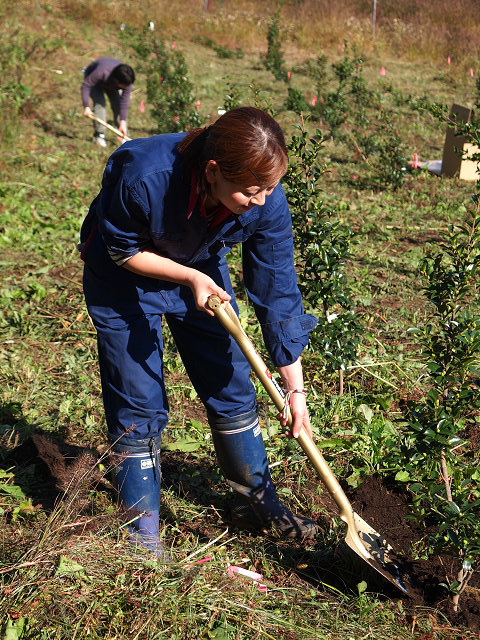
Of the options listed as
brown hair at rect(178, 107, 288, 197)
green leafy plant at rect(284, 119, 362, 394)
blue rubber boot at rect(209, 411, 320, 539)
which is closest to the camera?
brown hair at rect(178, 107, 288, 197)

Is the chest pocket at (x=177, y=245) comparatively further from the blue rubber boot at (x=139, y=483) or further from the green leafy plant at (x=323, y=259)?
the green leafy plant at (x=323, y=259)

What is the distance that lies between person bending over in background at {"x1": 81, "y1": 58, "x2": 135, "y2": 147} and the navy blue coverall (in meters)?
6.47

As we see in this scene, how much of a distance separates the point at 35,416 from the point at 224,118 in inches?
83.5

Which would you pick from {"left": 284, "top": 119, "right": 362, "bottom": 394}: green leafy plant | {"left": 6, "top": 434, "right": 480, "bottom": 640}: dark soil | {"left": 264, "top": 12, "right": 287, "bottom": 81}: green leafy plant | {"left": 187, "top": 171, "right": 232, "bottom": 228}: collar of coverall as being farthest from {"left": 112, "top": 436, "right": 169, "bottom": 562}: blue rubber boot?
{"left": 264, "top": 12, "right": 287, "bottom": 81}: green leafy plant

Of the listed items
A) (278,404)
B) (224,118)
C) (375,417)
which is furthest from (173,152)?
(375,417)

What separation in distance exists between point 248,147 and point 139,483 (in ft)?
4.26

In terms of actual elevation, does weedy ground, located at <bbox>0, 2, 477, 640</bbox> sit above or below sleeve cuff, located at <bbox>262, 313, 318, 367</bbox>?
below

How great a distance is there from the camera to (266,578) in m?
2.42

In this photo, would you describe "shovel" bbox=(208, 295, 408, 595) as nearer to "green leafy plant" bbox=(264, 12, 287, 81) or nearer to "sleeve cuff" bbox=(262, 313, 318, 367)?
"sleeve cuff" bbox=(262, 313, 318, 367)

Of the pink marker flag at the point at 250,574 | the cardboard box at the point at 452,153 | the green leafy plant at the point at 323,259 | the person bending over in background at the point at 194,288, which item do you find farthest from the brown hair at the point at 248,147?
the cardboard box at the point at 452,153

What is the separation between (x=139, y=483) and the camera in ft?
7.89

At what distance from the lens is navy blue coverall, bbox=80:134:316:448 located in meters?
2.00

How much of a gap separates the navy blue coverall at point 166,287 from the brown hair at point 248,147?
215mm

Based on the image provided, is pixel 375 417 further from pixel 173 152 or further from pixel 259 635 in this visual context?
pixel 173 152
